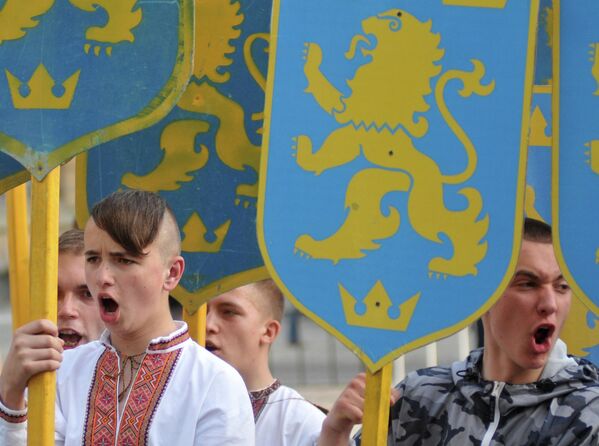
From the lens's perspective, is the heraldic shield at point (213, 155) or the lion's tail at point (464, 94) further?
the heraldic shield at point (213, 155)

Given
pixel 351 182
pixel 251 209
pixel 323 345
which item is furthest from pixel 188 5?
pixel 323 345

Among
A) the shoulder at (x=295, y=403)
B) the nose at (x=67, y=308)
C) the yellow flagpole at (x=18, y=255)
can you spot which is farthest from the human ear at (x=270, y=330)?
the yellow flagpole at (x=18, y=255)

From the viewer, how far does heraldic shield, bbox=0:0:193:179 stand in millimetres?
4012

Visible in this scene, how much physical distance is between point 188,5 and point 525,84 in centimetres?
81

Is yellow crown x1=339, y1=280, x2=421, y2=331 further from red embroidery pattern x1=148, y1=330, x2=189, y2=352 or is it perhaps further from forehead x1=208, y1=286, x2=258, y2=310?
forehead x1=208, y1=286, x2=258, y2=310

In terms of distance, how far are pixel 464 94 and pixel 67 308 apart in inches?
60.0

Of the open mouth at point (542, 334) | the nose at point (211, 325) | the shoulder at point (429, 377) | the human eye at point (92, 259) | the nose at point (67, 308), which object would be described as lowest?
the nose at point (211, 325)

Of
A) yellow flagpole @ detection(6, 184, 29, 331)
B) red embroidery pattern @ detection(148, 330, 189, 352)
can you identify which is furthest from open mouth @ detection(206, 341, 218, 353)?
red embroidery pattern @ detection(148, 330, 189, 352)

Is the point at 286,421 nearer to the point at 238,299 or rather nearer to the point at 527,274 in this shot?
the point at 238,299

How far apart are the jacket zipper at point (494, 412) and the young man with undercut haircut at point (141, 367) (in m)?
0.53

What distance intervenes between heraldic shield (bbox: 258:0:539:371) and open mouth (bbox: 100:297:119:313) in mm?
363

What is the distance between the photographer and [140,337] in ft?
12.9

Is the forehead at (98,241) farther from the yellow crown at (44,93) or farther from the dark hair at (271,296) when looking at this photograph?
the dark hair at (271,296)

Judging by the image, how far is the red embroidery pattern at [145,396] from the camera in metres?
3.83
